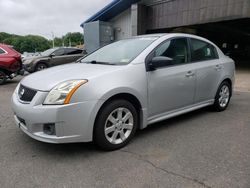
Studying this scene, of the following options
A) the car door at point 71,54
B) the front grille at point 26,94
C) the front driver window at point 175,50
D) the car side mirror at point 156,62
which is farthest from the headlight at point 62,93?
the car door at point 71,54

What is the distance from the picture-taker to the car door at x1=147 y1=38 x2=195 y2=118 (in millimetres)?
3684

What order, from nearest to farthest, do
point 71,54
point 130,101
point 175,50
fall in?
1. point 130,101
2. point 175,50
3. point 71,54

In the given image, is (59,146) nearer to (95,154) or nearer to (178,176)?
(95,154)

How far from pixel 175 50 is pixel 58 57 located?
1045 cm

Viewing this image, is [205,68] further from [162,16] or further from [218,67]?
[162,16]

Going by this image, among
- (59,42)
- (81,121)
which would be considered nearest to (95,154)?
(81,121)

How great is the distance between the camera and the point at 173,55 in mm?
4098

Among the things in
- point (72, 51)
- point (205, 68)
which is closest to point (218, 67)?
point (205, 68)

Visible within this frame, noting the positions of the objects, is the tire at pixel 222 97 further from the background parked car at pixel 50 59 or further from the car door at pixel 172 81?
the background parked car at pixel 50 59

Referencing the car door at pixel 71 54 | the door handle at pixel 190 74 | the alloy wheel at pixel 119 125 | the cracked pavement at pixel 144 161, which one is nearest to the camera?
the cracked pavement at pixel 144 161

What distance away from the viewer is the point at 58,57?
13492 mm

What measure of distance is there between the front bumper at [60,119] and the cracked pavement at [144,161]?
315 mm

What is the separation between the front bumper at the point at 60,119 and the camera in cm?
286

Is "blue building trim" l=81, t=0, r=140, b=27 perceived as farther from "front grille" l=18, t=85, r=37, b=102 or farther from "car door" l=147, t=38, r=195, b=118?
"front grille" l=18, t=85, r=37, b=102
